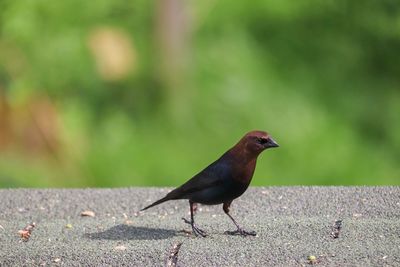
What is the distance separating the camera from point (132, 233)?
5.51m

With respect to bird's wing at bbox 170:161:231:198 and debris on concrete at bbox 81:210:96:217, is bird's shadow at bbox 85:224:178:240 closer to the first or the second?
bird's wing at bbox 170:161:231:198

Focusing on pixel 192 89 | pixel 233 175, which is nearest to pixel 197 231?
pixel 233 175

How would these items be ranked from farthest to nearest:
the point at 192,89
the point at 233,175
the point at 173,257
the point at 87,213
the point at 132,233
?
the point at 192,89
the point at 87,213
the point at 132,233
the point at 233,175
the point at 173,257

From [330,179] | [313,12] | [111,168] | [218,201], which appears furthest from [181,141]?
[218,201]

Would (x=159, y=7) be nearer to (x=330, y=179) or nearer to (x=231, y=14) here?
(x=231, y=14)

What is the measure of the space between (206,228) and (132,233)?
396 millimetres

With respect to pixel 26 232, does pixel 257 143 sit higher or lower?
higher

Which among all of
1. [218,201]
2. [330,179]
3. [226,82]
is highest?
[218,201]

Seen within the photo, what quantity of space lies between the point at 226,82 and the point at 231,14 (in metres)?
1.21

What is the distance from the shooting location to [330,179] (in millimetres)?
10961

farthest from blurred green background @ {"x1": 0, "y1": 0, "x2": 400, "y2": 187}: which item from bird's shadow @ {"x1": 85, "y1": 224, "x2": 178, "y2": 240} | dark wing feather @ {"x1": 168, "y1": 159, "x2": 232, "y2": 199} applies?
dark wing feather @ {"x1": 168, "y1": 159, "x2": 232, "y2": 199}

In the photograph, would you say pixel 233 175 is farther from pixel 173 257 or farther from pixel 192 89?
pixel 192 89

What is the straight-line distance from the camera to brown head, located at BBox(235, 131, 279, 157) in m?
5.31

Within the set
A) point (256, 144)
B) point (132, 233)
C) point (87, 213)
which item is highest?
point (256, 144)
